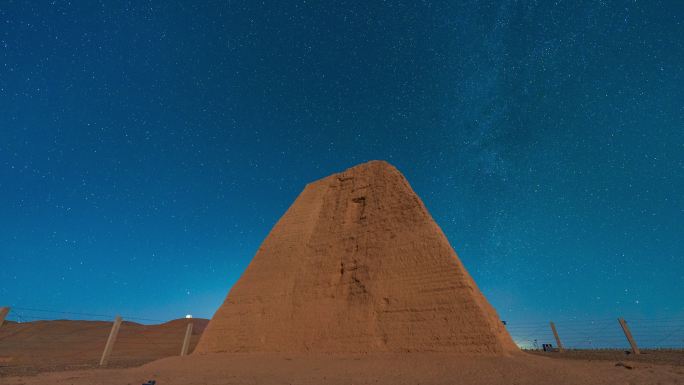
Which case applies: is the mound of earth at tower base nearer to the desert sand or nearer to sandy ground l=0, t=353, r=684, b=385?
the desert sand

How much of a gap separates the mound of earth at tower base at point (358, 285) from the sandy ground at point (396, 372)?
75 centimetres

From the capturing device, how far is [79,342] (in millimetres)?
24688

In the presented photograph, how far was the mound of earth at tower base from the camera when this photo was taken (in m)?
9.66

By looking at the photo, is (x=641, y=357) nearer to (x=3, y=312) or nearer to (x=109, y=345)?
(x=109, y=345)

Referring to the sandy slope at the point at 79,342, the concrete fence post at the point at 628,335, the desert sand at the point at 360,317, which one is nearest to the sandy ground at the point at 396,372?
the desert sand at the point at 360,317

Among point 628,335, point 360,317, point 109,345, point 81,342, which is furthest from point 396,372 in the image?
point 81,342

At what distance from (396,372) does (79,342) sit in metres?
28.1

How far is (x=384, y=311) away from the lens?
10773mm

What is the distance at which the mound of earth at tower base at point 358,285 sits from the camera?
9656 mm

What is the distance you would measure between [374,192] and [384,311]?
218 inches

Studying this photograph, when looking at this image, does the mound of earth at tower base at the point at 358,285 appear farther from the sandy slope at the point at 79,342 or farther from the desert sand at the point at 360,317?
the sandy slope at the point at 79,342

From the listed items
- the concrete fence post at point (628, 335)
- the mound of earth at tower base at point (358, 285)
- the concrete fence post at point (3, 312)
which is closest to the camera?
the mound of earth at tower base at point (358, 285)

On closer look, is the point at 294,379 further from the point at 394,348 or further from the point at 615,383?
the point at 615,383

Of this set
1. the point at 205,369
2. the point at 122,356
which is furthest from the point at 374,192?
the point at 122,356
